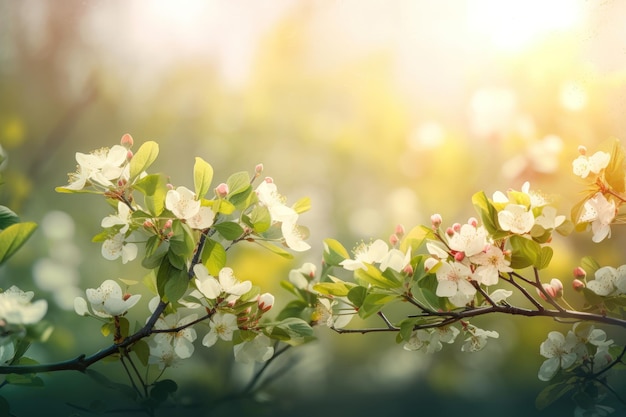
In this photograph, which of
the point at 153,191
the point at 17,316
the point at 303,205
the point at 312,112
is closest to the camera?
the point at 17,316

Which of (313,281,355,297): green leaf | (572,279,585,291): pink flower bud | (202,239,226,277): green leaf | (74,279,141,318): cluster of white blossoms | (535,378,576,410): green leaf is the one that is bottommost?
(535,378,576,410): green leaf

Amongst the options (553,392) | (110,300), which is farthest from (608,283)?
(110,300)

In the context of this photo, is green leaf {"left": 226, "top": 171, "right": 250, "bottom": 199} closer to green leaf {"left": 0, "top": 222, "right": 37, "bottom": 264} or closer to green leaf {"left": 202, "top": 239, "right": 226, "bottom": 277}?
green leaf {"left": 202, "top": 239, "right": 226, "bottom": 277}

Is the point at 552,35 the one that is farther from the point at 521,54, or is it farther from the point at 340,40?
the point at 340,40

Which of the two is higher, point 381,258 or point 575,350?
point 381,258

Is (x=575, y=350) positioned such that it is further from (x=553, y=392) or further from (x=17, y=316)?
(x=17, y=316)

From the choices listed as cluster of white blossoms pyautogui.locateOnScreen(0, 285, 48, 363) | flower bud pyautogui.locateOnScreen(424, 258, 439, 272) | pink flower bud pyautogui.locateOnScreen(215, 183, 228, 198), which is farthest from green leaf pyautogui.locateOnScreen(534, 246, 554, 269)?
cluster of white blossoms pyautogui.locateOnScreen(0, 285, 48, 363)

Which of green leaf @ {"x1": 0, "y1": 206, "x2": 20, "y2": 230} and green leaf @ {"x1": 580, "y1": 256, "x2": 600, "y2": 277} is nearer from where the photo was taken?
green leaf @ {"x1": 0, "y1": 206, "x2": 20, "y2": 230}

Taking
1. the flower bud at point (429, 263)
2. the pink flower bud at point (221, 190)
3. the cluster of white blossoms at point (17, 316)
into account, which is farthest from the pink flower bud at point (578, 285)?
the cluster of white blossoms at point (17, 316)
